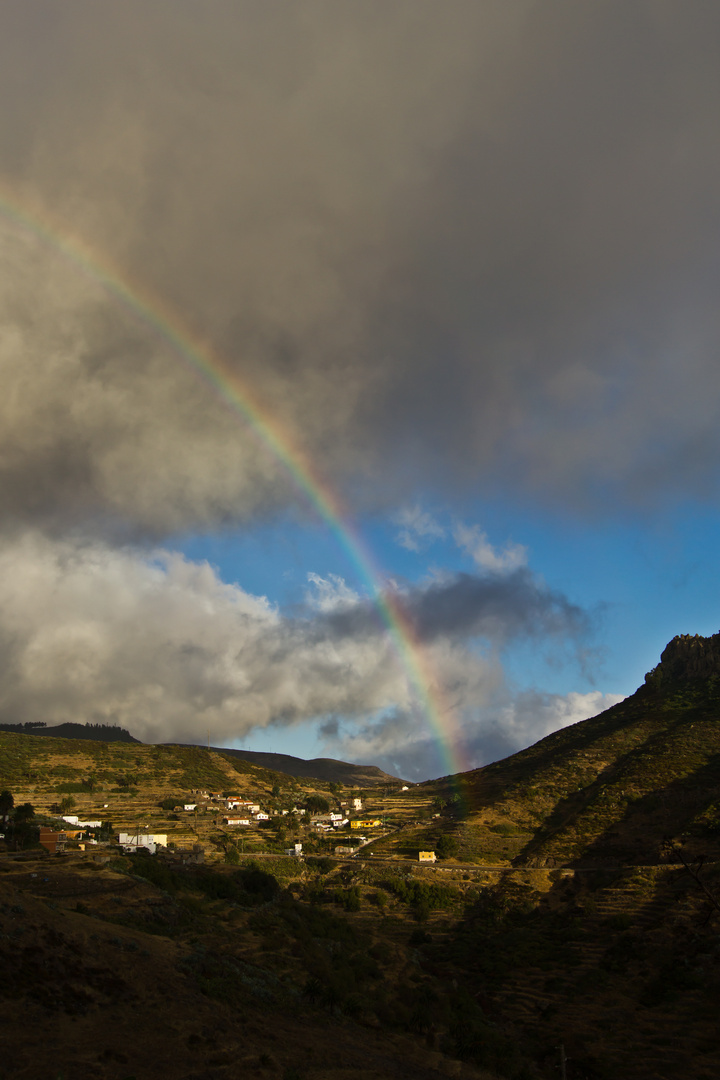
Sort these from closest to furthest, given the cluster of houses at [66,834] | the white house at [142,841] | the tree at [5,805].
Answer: the cluster of houses at [66,834] → the tree at [5,805] → the white house at [142,841]

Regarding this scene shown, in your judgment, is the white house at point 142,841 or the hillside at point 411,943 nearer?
the hillside at point 411,943

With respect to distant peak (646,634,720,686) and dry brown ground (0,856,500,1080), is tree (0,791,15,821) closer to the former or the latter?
dry brown ground (0,856,500,1080)

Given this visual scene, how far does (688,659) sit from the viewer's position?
488ft

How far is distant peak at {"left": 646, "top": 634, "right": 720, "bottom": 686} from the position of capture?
141625mm

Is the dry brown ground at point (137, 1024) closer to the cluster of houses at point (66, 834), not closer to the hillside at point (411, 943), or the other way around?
the hillside at point (411, 943)

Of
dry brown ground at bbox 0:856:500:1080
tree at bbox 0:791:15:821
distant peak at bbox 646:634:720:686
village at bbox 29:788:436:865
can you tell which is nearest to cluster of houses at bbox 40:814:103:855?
village at bbox 29:788:436:865

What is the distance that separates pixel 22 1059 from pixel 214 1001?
1220cm

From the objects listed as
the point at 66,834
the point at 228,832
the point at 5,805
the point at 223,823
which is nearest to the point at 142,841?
the point at 66,834

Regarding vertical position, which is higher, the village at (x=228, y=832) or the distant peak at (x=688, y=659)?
the distant peak at (x=688, y=659)

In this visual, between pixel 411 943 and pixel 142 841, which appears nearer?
pixel 411 943

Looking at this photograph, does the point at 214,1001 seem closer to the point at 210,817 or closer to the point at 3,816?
the point at 3,816

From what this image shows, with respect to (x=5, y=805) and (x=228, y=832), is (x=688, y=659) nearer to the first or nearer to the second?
(x=228, y=832)

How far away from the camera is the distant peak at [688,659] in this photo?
142 meters

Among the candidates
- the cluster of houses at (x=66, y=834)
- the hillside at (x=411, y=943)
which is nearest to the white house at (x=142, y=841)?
the cluster of houses at (x=66, y=834)
